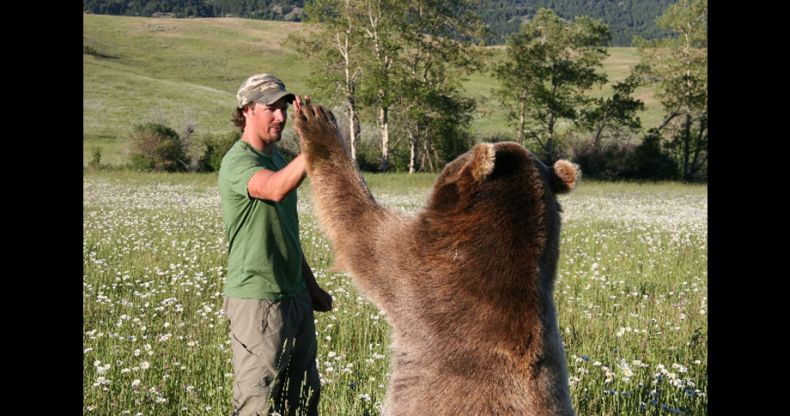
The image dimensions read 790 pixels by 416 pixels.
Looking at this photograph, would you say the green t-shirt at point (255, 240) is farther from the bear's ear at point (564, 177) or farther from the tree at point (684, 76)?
the tree at point (684, 76)

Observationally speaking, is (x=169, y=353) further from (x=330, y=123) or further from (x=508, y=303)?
(x=508, y=303)

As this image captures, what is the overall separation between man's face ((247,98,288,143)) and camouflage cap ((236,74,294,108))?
0.22ft

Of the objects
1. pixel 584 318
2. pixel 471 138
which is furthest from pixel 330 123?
pixel 471 138

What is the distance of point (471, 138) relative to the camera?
49.5 meters

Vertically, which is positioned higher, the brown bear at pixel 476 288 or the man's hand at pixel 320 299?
the brown bear at pixel 476 288

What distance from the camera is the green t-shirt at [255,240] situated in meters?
4.48

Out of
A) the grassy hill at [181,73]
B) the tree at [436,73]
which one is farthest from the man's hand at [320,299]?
the tree at [436,73]

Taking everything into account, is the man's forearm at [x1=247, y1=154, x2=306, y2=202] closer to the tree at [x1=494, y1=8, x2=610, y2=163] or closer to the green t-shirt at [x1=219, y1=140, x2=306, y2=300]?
the green t-shirt at [x1=219, y1=140, x2=306, y2=300]

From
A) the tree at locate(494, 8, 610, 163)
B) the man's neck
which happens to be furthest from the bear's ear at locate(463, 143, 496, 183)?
the tree at locate(494, 8, 610, 163)

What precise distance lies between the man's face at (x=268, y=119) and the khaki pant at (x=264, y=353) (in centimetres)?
113

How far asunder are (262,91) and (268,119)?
0.66 ft

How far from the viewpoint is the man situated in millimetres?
4453

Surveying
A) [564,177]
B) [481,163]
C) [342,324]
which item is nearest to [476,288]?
[481,163]

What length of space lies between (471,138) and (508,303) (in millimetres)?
46877
